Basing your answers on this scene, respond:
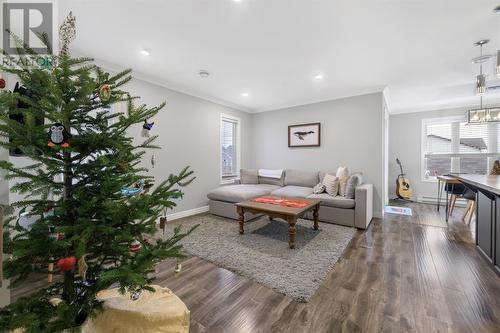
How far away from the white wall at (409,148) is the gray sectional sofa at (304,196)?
102 inches

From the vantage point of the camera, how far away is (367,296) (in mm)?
1759

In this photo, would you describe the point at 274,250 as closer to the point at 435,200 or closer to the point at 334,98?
the point at 334,98

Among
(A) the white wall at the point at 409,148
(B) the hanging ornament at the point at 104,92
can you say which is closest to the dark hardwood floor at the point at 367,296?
(B) the hanging ornament at the point at 104,92

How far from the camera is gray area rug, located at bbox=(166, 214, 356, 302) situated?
1994 mm

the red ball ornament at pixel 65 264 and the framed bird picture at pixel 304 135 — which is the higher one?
the framed bird picture at pixel 304 135

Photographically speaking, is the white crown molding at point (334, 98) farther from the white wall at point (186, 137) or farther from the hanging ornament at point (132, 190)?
the hanging ornament at point (132, 190)

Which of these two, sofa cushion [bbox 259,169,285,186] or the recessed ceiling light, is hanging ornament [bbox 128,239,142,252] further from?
sofa cushion [bbox 259,169,285,186]

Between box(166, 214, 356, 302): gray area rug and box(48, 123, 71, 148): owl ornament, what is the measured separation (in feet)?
5.98

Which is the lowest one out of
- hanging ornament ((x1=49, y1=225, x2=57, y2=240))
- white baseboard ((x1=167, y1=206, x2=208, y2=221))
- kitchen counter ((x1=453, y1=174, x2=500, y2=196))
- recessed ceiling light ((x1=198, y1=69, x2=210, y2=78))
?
white baseboard ((x1=167, y1=206, x2=208, y2=221))

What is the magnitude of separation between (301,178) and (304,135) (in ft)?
3.38

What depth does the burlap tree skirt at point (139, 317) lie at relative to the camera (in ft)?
3.33

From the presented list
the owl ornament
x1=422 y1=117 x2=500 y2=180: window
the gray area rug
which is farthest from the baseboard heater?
the owl ornament

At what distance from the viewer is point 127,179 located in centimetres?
97

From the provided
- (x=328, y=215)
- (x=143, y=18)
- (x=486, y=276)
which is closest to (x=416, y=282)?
(x=486, y=276)
